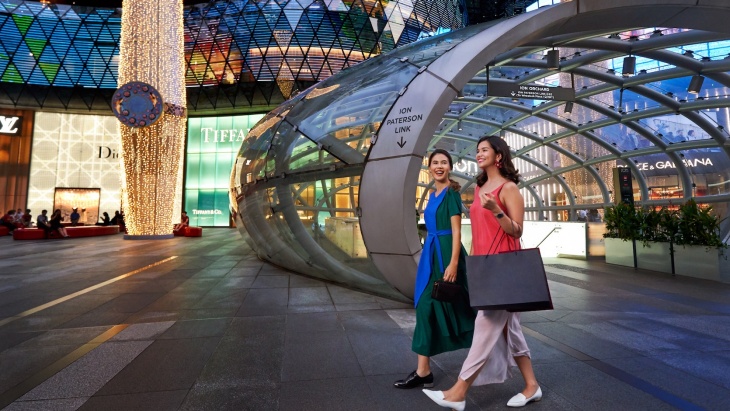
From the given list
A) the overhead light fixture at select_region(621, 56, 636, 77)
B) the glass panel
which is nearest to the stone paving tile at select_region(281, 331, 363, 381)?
the overhead light fixture at select_region(621, 56, 636, 77)

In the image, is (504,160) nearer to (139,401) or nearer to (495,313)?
(495,313)

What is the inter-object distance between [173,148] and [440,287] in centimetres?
1789

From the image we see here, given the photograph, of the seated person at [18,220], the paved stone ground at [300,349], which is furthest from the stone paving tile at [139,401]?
the seated person at [18,220]

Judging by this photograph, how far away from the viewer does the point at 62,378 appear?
9.47 ft

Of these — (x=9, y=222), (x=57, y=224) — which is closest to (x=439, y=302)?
(x=57, y=224)

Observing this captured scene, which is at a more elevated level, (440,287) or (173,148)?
(173,148)

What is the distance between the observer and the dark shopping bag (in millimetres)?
2152

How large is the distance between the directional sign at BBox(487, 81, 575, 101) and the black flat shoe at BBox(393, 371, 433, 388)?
8068 mm

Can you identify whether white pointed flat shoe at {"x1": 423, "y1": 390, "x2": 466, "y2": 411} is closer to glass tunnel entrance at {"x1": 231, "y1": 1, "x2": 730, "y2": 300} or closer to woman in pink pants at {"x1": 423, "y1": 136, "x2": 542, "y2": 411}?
woman in pink pants at {"x1": 423, "y1": 136, "x2": 542, "y2": 411}

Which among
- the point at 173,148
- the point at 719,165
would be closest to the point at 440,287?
the point at 173,148

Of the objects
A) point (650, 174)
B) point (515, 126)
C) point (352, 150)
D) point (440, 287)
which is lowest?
point (440, 287)

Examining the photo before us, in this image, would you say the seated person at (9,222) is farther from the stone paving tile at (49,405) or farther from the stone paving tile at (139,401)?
the stone paving tile at (139,401)

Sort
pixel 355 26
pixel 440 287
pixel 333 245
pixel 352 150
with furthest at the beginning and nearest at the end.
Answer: pixel 355 26 < pixel 333 245 < pixel 352 150 < pixel 440 287

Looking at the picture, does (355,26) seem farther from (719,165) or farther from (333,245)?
(333,245)
